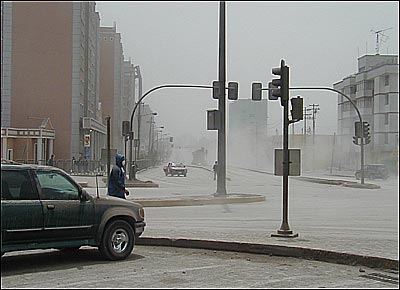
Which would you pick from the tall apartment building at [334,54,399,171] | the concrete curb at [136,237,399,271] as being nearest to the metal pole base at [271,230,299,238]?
the concrete curb at [136,237,399,271]

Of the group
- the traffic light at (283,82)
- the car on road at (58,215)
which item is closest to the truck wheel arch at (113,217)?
the car on road at (58,215)

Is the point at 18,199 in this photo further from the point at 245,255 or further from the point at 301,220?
the point at 301,220

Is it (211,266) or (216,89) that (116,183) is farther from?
(216,89)

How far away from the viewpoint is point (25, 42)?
21.5 m

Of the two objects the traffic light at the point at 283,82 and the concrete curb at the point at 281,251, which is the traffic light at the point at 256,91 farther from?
the concrete curb at the point at 281,251

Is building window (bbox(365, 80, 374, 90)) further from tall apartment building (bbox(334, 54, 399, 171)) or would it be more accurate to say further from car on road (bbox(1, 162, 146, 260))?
car on road (bbox(1, 162, 146, 260))

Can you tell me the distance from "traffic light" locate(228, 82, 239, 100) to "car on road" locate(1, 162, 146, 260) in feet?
52.3

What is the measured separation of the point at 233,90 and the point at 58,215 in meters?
17.3

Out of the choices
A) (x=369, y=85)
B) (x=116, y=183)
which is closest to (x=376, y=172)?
(x=369, y=85)

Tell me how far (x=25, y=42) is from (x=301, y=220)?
10.5m

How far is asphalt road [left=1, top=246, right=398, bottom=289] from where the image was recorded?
8469 mm

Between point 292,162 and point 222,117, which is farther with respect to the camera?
point 222,117

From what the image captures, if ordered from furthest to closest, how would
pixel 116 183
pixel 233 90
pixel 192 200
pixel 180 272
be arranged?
pixel 233 90
pixel 192 200
pixel 116 183
pixel 180 272

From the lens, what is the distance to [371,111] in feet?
237
